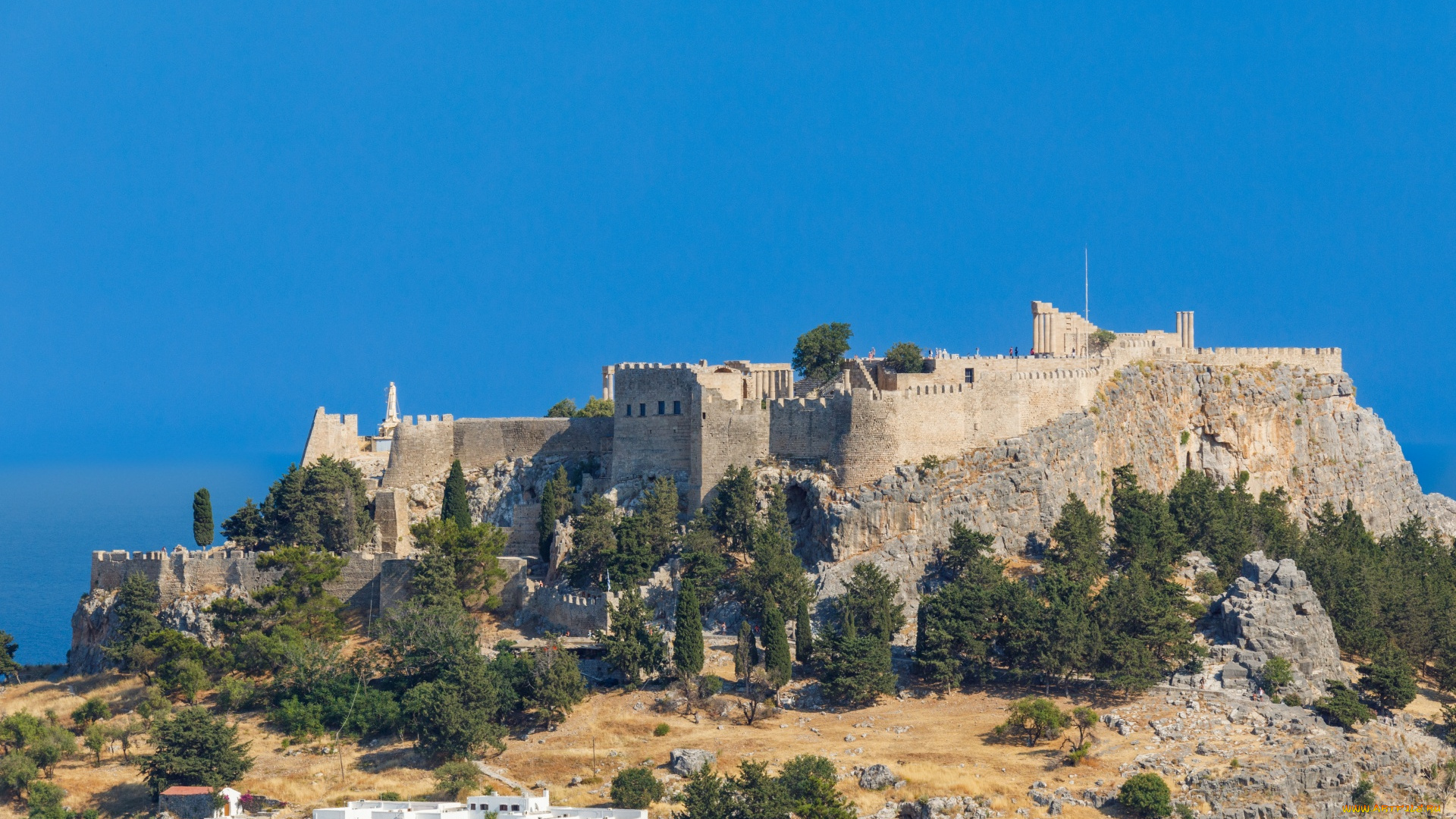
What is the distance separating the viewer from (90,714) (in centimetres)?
7269

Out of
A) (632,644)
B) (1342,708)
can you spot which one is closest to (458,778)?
(632,644)

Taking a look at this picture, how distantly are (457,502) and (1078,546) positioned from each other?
86.3 ft

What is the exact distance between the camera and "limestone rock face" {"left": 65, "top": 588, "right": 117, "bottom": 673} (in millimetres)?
77750

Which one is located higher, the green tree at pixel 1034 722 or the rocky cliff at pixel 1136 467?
the rocky cliff at pixel 1136 467

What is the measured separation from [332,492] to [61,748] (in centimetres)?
1576

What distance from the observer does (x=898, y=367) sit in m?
81.6

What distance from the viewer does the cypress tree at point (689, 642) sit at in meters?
66.4

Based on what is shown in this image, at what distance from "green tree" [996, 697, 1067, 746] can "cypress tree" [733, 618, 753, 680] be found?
9125 millimetres

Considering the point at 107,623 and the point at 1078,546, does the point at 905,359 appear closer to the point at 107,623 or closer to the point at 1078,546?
the point at 1078,546

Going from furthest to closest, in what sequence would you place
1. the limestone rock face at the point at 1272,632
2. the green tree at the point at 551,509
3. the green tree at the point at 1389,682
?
1. the green tree at the point at 551,509
2. the limestone rock face at the point at 1272,632
3. the green tree at the point at 1389,682

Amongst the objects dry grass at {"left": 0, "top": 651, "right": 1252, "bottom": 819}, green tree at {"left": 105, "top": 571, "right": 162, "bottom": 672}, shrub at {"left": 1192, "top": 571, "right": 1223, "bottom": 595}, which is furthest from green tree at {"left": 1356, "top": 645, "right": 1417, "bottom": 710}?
green tree at {"left": 105, "top": 571, "right": 162, "bottom": 672}

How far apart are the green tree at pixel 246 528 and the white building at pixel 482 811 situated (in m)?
21.9

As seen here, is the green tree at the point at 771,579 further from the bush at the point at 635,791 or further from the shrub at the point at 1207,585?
the shrub at the point at 1207,585

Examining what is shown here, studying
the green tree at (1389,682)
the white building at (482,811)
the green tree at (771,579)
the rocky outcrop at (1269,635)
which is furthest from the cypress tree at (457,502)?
the green tree at (1389,682)
